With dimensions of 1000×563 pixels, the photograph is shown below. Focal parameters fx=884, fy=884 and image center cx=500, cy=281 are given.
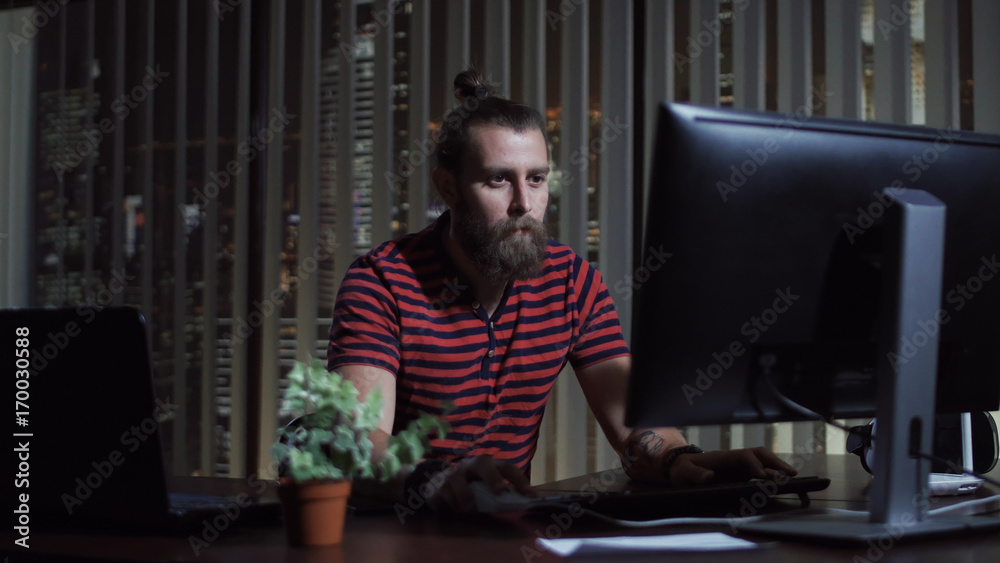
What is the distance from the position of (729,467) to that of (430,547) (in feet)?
1.94

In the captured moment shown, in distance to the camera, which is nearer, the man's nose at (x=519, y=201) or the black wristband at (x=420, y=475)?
the black wristband at (x=420, y=475)

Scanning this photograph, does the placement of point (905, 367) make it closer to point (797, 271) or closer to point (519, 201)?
point (797, 271)

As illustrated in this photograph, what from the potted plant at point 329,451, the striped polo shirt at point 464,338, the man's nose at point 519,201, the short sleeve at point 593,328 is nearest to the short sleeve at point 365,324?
the striped polo shirt at point 464,338

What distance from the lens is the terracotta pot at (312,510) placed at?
990 mm

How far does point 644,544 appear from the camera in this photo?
3.24 feet

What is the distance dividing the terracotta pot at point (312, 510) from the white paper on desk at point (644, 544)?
236 mm

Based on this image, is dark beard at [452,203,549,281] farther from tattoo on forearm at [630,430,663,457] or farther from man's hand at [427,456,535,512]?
man's hand at [427,456,535,512]

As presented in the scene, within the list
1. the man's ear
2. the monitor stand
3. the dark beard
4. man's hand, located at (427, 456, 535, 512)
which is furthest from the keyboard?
the man's ear

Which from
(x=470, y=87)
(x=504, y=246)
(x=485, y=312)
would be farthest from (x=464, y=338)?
(x=470, y=87)

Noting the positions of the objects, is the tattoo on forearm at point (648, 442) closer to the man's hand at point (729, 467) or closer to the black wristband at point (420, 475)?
the man's hand at point (729, 467)

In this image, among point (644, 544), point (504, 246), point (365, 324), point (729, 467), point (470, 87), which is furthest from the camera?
point (470, 87)

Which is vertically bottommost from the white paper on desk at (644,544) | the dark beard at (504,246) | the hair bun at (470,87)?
the white paper on desk at (644,544)

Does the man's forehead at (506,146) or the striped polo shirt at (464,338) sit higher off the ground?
the man's forehead at (506,146)

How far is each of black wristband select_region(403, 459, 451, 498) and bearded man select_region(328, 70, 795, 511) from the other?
457 mm
